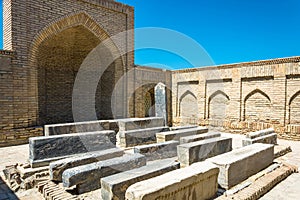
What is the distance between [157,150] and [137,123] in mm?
2682

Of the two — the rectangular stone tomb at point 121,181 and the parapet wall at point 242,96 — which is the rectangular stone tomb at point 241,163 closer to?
the rectangular stone tomb at point 121,181

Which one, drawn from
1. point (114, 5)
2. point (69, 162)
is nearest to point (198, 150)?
point (69, 162)

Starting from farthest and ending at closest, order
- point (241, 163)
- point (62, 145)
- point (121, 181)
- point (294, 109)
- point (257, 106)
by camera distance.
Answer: point (257, 106) < point (294, 109) < point (62, 145) < point (241, 163) < point (121, 181)

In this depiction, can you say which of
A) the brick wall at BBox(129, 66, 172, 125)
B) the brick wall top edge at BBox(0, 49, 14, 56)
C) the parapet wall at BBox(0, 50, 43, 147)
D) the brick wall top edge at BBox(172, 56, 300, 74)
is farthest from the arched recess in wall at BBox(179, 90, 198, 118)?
the brick wall top edge at BBox(0, 49, 14, 56)

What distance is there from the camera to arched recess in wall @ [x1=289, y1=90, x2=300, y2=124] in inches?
325

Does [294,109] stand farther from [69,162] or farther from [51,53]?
[51,53]

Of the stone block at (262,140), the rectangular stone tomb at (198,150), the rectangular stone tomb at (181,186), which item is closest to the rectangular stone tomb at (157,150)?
the rectangular stone tomb at (198,150)

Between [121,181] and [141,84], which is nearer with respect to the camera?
[121,181]

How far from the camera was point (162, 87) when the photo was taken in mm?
10039

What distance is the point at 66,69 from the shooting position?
1177 cm

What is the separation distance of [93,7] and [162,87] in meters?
4.91

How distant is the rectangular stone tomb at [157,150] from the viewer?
205 inches

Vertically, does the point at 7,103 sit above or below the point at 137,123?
above

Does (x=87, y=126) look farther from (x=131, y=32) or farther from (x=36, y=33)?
(x=131, y=32)
